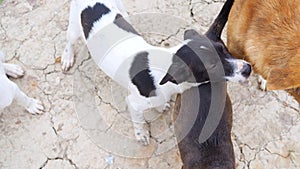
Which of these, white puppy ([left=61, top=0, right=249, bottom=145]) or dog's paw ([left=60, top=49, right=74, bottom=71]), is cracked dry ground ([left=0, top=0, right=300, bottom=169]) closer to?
dog's paw ([left=60, top=49, right=74, bottom=71])

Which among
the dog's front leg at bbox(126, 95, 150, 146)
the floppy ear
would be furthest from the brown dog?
the dog's front leg at bbox(126, 95, 150, 146)

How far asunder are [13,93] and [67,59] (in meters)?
0.75

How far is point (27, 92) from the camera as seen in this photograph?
4160 mm

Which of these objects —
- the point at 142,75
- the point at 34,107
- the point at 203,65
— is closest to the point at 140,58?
the point at 142,75

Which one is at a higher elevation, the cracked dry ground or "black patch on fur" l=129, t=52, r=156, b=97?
"black patch on fur" l=129, t=52, r=156, b=97

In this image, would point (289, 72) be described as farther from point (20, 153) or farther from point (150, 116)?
point (20, 153)

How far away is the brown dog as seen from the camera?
2.66m

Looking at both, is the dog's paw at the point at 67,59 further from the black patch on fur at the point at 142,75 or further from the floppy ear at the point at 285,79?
the floppy ear at the point at 285,79

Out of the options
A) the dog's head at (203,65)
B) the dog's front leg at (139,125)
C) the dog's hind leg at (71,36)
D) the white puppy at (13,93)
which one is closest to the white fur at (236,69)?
the dog's head at (203,65)

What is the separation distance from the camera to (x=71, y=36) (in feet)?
13.0

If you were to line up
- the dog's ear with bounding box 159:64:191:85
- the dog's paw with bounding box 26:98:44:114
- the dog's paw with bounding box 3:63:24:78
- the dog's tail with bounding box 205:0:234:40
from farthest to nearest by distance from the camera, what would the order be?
the dog's paw with bounding box 3:63:24:78
the dog's paw with bounding box 26:98:44:114
the dog's tail with bounding box 205:0:234:40
the dog's ear with bounding box 159:64:191:85

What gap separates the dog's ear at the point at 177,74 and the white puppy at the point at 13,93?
1.25 meters

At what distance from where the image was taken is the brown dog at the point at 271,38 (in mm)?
2658

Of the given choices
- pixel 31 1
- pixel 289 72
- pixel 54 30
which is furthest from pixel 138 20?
pixel 289 72
